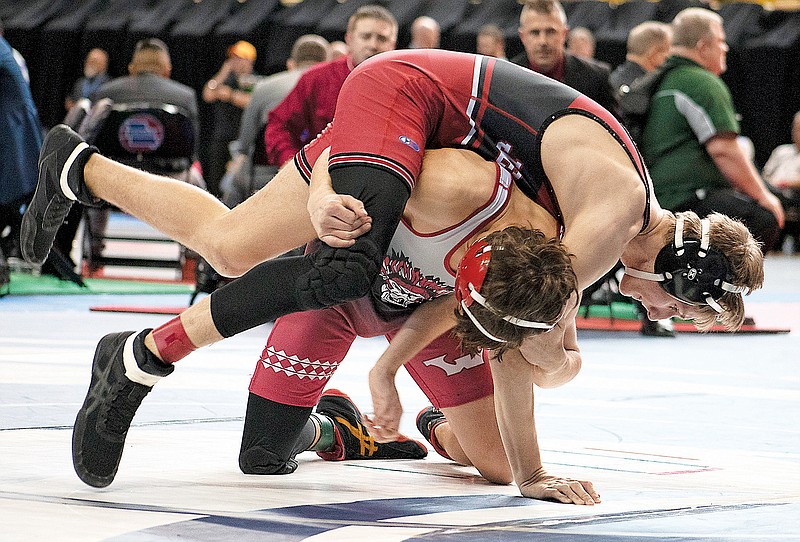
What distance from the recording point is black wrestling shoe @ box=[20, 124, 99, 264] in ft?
9.62

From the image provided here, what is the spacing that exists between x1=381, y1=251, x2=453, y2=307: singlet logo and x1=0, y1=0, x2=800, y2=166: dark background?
922 centimetres

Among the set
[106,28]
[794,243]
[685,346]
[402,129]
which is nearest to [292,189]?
[402,129]

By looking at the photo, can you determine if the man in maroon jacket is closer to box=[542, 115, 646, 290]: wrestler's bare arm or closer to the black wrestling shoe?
the black wrestling shoe

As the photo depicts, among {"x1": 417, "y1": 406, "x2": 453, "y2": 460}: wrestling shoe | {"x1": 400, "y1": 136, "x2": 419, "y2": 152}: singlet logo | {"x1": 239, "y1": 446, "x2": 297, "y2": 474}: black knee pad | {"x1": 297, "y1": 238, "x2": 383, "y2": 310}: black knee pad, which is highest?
{"x1": 400, "y1": 136, "x2": 419, "y2": 152}: singlet logo

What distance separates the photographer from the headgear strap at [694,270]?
2594 mm

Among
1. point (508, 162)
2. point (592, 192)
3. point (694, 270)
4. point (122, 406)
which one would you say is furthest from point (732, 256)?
point (122, 406)

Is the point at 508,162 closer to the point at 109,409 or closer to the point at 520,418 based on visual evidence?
the point at 520,418

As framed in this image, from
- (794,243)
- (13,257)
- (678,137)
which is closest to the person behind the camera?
(678,137)

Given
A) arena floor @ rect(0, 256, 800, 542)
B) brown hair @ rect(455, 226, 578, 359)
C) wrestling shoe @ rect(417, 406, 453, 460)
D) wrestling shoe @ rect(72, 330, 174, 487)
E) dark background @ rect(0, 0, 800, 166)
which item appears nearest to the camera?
arena floor @ rect(0, 256, 800, 542)

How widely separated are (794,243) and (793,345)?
6288 mm

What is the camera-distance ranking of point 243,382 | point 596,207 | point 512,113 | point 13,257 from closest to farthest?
1. point 596,207
2. point 512,113
3. point 243,382
4. point 13,257

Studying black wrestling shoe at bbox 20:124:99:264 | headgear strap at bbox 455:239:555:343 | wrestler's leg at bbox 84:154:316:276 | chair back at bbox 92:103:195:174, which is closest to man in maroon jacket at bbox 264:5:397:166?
chair back at bbox 92:103:195:174

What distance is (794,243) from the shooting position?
36.7ft

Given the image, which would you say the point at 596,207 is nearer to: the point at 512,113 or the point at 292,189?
the point at 512,113
